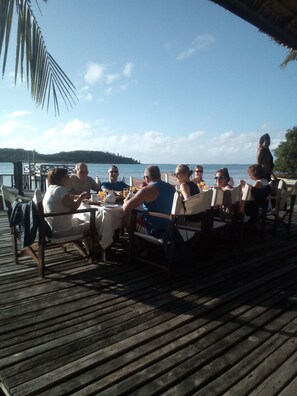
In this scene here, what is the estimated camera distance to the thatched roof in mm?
1945

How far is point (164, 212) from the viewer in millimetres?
3479

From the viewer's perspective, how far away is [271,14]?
6.88 ft

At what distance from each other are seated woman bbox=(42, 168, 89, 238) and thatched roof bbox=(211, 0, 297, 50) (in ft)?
7.51

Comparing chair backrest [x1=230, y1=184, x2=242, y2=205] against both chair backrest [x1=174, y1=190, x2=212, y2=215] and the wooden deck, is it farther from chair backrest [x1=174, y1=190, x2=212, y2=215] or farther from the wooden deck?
the wooden deck

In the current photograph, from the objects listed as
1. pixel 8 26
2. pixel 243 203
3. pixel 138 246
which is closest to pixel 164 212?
pixel 138 246

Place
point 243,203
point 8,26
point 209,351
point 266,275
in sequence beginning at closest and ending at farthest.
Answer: point 8,26 < point 209,351 < point 266,275 < point 243,203

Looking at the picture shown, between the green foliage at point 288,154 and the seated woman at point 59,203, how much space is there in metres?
23.0

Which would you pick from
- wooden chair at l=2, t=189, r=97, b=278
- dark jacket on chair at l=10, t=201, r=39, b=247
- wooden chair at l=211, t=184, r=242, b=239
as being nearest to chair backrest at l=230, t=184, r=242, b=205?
wooden chair at l=211, t=184, r=242, b=239

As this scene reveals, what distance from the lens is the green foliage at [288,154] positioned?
2319 cm

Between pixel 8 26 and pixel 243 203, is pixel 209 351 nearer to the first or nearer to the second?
pixel 8 26

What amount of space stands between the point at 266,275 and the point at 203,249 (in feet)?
2.55

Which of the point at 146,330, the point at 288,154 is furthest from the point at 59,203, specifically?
the point at 288,154

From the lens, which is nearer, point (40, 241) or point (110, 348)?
point (110, 348)

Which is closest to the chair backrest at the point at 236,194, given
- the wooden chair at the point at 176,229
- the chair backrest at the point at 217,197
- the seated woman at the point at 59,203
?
the chair backrest at the point at 217,197
